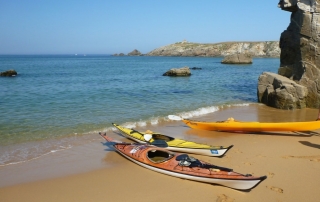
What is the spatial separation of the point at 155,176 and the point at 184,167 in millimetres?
784

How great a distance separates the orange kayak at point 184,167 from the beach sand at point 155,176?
0.54 ft

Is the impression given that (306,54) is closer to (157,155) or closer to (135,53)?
(157,155)

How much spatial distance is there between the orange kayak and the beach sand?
0.54 feet

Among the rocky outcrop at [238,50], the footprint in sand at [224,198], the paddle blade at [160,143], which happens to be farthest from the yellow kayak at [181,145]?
the rocky outcrop at [238,50]

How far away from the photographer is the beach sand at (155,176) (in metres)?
5.94

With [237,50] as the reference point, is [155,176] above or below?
below

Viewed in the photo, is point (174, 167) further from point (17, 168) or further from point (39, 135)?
point (39, 135)

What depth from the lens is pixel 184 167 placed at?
6.67 meters

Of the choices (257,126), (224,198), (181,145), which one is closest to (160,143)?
(181,145)

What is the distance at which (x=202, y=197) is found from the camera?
5852mm

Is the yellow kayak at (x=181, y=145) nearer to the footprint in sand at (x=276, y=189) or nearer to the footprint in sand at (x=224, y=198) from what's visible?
the footprint in sand at (x=276, y=189)

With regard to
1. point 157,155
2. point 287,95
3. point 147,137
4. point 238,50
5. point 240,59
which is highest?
point 238,50

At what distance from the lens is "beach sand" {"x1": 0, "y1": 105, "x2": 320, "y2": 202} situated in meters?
5.94

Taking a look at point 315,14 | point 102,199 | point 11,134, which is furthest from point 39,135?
point 315,14
